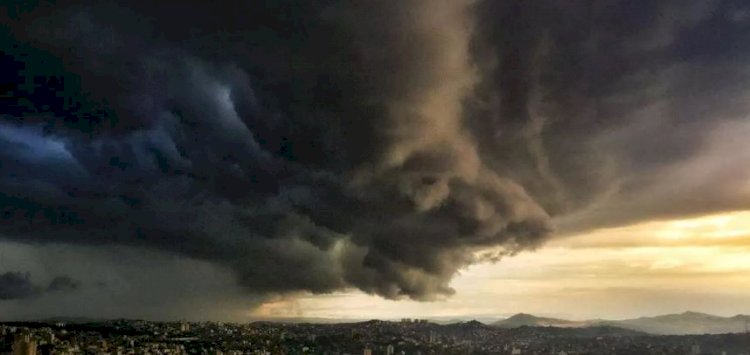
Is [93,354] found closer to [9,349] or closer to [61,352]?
[61,352]

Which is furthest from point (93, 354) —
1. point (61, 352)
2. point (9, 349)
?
point (9, 349)
